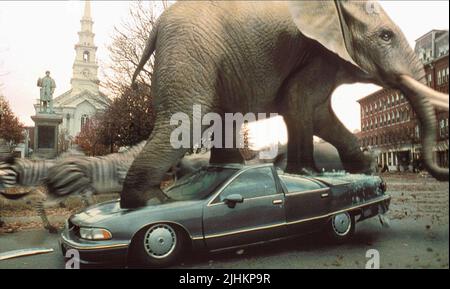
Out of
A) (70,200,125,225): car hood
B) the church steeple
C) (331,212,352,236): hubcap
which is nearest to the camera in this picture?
(70,200,125,225): car hood

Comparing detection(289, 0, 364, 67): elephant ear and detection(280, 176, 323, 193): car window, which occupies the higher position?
detection(289, 0, 364, 67): elephant ear

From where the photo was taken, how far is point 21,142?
3.00m

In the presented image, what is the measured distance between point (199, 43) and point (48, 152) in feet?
4.47

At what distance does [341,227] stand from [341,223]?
25 mm

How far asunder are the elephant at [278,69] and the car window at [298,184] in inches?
5.9

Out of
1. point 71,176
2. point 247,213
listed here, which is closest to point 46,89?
point 71,176

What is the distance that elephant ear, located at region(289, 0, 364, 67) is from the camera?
2.55m

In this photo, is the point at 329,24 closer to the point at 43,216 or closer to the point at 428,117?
the point at 428,117

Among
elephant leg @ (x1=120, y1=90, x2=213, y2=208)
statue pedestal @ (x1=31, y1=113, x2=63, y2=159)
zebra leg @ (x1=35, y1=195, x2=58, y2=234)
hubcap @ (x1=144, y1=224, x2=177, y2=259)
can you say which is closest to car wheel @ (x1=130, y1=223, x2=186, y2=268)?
hubcap @ (x1=144, y1=224, x2=177, y2=259)

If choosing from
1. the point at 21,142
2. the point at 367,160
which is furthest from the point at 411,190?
the point at 21,142

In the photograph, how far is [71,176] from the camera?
104 inches

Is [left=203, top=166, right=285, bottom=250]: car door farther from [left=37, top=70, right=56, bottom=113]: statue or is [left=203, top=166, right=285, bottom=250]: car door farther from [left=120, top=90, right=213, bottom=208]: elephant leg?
[left=37, top=70, right=56, bottom=113]: statue

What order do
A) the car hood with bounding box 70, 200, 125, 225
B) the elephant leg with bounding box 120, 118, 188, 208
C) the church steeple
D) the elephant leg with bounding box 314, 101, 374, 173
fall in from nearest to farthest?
the car hood with bounding box 70, 200, 125, 225
the elephant leg with bounding box 120, 118, 188, 208
the elephant leg with bounding box 314, 101, 374, 173
the church steeple
